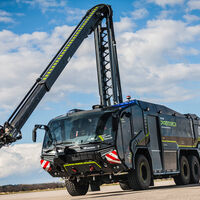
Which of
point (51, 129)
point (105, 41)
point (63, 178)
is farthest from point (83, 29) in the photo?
point (63, 178)

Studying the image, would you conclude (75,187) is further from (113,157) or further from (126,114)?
(126,114)

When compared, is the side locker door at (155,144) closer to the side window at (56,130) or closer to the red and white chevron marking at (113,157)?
the red and white chevron marking at (113,157)

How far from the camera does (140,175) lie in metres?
Result: 13.4

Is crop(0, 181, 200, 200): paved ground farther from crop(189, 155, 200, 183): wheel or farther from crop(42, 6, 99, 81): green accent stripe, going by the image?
crop(42, 6, 99, 81): green accent stripe

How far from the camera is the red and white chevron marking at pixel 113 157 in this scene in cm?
1255

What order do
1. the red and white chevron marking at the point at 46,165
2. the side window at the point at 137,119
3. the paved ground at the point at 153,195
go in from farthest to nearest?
1. the side window at the point at 137,119
2. the red and white chevron marking at the point at 46,165
3. the paved ground at the point at 153,195

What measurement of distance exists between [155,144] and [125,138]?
2.10m

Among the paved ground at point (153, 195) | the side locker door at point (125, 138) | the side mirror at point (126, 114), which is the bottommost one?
the paved ground at point (153, 195)

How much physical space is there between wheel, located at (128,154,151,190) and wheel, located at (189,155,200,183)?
4.10 m

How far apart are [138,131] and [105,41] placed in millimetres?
8000

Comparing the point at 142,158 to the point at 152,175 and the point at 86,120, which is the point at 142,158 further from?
the point at 86,120

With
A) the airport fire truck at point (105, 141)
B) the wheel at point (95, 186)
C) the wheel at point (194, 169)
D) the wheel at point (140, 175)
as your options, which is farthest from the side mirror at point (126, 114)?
the wheel at point (194, 169)

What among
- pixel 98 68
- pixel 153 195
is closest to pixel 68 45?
pixel 98 68

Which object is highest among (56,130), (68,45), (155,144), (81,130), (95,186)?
(68,45)
